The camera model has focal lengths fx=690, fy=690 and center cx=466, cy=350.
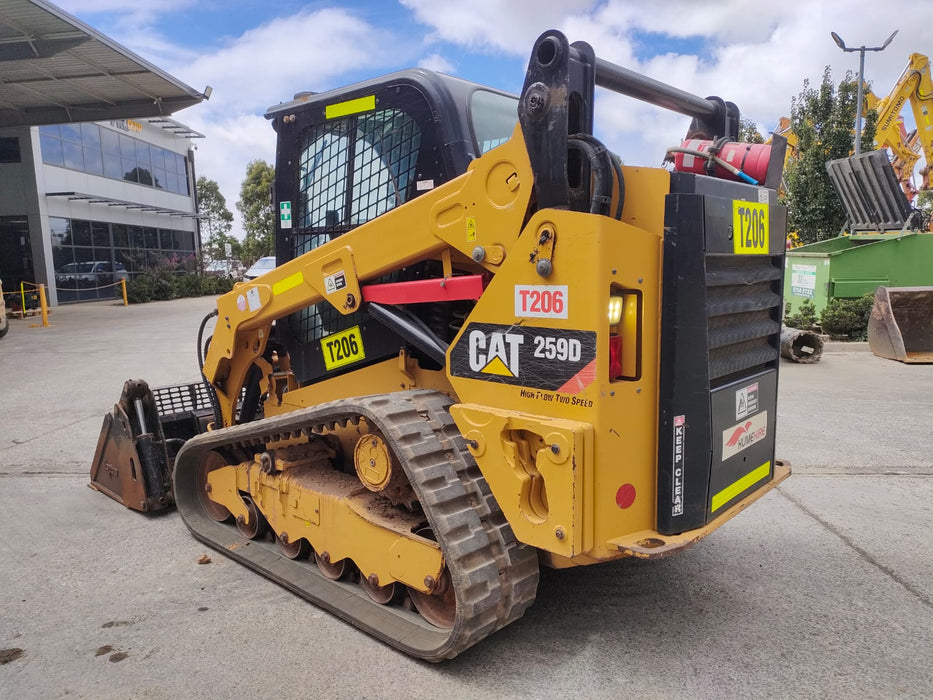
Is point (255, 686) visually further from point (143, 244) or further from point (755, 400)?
point (143, 244)

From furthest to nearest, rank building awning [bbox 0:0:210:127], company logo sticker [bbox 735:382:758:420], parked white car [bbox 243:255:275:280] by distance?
parked white car [bbox 243:255:275:280], building awning [bbox 0:0:210:127], company logo sticker [bbox 735:382:758:420]

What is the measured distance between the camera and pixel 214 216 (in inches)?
1855

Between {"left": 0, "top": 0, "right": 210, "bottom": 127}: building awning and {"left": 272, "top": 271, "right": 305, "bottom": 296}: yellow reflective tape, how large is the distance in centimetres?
1064

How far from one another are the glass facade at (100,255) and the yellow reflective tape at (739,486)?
2567 centimetres

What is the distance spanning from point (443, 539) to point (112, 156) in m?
29.4

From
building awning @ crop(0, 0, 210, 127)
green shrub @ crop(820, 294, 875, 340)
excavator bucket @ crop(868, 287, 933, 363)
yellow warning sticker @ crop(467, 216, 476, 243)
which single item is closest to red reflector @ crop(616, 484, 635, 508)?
yellow warning sticker @ crop(467, 216, 476, 243)

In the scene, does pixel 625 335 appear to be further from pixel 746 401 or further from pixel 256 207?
pixel 256 207

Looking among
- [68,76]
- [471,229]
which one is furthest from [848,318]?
[68,76]

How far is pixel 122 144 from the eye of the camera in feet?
91.6

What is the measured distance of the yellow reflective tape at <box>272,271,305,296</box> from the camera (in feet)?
12.0

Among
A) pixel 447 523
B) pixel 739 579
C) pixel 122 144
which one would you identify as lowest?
pixel 739 579

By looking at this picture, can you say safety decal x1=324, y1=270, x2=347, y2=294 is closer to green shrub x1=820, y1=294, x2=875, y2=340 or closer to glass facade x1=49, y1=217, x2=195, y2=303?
green shrub x1=820, y1=294, x2=875, y2=340

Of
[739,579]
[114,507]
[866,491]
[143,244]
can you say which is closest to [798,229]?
[866,491]

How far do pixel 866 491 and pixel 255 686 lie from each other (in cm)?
430
